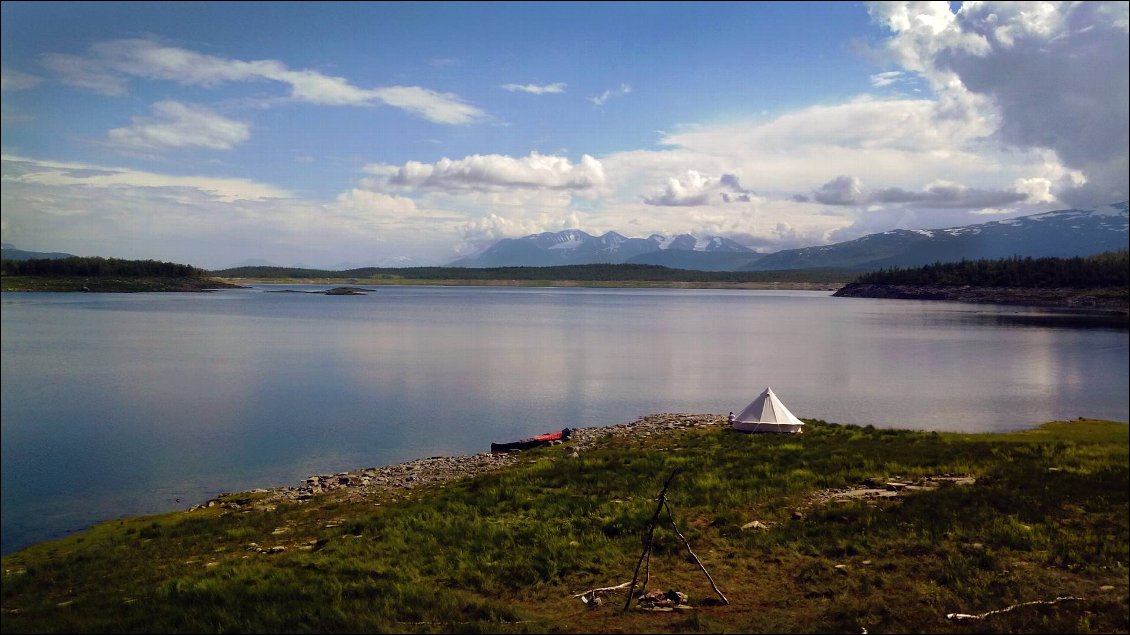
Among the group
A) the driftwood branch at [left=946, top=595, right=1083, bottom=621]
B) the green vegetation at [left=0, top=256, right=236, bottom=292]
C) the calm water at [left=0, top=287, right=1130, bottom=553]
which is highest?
the green vegetation at [left=0, top=256, right=236, bottom=292]

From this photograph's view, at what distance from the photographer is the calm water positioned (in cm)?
2300

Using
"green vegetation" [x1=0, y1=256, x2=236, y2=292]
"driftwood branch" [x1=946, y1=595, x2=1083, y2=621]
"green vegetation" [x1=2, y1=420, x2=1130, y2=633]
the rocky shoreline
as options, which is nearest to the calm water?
the rocky shoreline

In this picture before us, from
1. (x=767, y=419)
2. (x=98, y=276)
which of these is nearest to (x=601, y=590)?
(x=767, y=419)

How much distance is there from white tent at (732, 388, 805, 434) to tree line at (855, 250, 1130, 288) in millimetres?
101646

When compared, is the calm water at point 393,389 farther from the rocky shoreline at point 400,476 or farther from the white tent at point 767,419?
the white tent at point 767,419

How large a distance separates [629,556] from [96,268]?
6381 inches

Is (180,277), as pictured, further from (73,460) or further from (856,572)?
(856,572)

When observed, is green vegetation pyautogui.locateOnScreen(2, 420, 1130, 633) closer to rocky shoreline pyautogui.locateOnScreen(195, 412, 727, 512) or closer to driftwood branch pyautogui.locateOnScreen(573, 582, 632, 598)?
driftwood branch pyautogui.locateOnScreen(573, 582, 632, 598)

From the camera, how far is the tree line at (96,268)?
12131 cm

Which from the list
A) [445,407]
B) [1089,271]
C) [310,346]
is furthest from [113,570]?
[1089,271]

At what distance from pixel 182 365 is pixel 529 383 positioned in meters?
25.3

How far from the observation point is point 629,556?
11.5 m

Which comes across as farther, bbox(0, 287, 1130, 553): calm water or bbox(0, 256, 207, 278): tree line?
bbox(0, 256, 207, 278): tree line

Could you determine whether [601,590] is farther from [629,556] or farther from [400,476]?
[400,476]
